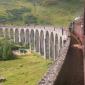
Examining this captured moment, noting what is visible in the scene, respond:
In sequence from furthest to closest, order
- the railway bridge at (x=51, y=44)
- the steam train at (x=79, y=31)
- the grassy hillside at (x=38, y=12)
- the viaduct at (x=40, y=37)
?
1. the grassy hillside at (x=38, y=12)
2. the viaduct at (x=40, y=37)
3. the railway bridge at (x=51, y=44)
4. the steam train at (x=79, y=31)

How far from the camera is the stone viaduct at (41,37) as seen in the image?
78188mm

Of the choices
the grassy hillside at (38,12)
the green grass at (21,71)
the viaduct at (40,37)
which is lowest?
the green grass at (21,71)

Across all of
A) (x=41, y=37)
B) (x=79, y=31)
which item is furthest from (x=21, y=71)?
(x=79, y=31)

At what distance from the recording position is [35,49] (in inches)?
3863

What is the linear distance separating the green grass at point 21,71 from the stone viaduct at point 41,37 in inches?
280

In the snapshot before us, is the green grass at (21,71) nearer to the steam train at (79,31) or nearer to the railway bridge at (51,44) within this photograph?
the railway bridge at (51,44)

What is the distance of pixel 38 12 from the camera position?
546 ft

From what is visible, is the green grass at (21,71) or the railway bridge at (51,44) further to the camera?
the green grass at (21,71)

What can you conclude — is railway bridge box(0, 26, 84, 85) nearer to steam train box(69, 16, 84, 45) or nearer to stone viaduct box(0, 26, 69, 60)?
stone viaduct box(0, 26, 69, 60)

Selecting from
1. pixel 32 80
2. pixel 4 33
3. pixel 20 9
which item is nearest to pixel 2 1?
pixel 20 9

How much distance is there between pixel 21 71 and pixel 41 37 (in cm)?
3418

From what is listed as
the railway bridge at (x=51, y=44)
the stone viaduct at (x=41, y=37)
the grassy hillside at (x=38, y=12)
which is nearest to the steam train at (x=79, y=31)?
the railway bridge at (x=51, y=44)

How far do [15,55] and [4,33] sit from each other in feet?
139

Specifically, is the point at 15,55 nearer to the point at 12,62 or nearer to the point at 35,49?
the point at 12,62
